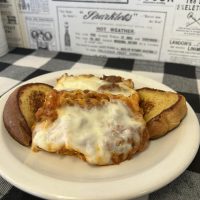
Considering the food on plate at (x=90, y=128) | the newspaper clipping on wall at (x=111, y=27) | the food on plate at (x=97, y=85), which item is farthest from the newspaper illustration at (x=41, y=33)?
the food on plate at (x=90, y=128)

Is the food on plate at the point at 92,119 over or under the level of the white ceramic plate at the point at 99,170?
over

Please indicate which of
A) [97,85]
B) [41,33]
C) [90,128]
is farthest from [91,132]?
[41,33]

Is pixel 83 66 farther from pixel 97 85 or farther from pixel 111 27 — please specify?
pixel 97 85

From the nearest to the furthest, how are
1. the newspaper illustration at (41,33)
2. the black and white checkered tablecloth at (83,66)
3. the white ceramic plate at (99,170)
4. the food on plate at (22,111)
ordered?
the white ceramic plate at (99,170) → the food on plate at (22,111) → the black and white checkered tablecloth at (83,66) → the newspaper illustration at (41,33)

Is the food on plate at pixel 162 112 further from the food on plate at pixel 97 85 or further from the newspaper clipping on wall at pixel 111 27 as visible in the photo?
the newspaper clipping on wall at pixel 111 27

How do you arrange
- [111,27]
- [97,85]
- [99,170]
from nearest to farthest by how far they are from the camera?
[99,170] → [97,85] → [111,27]
